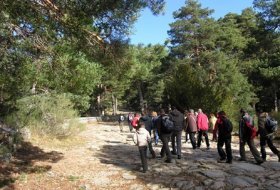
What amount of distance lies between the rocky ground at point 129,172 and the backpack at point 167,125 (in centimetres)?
115

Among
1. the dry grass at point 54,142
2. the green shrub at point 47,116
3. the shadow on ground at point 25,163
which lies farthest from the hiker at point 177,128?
the green shrub at point 47,116

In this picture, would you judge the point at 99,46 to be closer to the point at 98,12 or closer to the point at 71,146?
the point at 98,12

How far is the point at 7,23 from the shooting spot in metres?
8.20

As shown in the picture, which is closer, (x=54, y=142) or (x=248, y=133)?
(x=248, y=133)

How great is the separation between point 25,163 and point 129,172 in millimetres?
3987

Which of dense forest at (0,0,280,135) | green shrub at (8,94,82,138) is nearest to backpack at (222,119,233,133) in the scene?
dense forest at (0,0,280,135)

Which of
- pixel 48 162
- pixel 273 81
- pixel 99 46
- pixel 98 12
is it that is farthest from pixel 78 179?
pixel 273 81

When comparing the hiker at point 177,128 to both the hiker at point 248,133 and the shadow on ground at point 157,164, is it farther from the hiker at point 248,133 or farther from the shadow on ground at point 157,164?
the hiker at point 248,133

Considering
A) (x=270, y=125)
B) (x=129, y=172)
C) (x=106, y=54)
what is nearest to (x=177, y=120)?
(x=129, y=172)

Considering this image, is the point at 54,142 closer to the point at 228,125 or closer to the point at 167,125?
the point at 167,125

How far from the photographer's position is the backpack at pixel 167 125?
12484mm

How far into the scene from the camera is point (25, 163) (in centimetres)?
1347

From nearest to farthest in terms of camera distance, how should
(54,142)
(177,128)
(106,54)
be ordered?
(106,54) → (177,128) → (54,142)

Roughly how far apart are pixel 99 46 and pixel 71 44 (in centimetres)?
74
